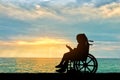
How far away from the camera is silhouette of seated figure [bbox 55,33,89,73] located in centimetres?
1487

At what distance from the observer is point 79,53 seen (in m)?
14.9

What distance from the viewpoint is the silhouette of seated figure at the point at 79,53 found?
48.8 feet
